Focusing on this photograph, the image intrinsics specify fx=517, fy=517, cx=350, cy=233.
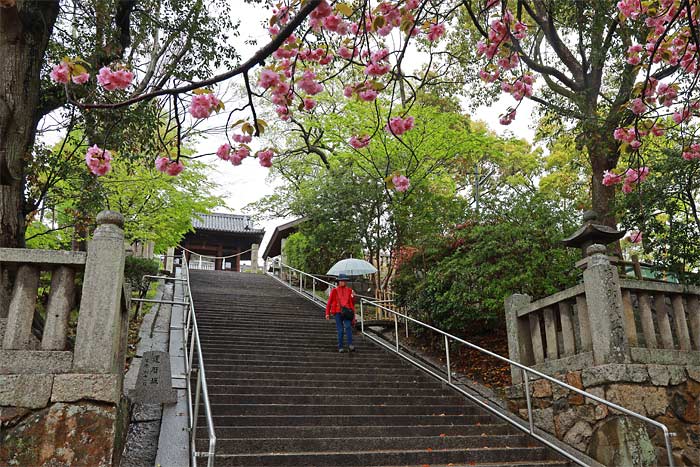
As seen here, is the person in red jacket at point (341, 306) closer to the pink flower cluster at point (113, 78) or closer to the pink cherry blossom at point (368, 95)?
the pink cherry blossom at point (368, 95)

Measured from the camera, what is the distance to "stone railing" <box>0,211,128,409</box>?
415 centimetres

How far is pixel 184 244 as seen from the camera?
2828cm

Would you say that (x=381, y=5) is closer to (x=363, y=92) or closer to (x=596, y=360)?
(x=363, y=92)

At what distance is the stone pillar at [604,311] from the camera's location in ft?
18.0

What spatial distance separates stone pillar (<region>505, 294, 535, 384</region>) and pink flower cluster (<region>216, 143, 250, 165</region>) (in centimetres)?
447

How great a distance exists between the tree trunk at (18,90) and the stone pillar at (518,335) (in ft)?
19.6

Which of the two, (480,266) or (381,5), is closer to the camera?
(381,5)

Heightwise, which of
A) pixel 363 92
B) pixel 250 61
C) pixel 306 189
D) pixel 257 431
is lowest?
pixel 257 431

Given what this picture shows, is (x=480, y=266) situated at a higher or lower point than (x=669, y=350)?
higher

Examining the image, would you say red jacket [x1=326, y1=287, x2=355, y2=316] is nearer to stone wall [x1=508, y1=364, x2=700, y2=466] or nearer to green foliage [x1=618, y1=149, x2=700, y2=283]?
stone wall [x1=508, y1=364, x2=700, y2=466]

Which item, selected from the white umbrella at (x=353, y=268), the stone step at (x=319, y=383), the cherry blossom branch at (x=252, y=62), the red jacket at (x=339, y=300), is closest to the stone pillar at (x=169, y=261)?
the white umbrella at (x=353, y=268)

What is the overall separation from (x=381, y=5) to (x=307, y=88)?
88 centimetres

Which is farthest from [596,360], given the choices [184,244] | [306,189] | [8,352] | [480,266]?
[184,244]

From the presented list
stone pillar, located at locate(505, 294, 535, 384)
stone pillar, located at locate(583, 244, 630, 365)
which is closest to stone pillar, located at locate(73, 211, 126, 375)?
stone pillar, located at locate(583, 244, 630, 365)
